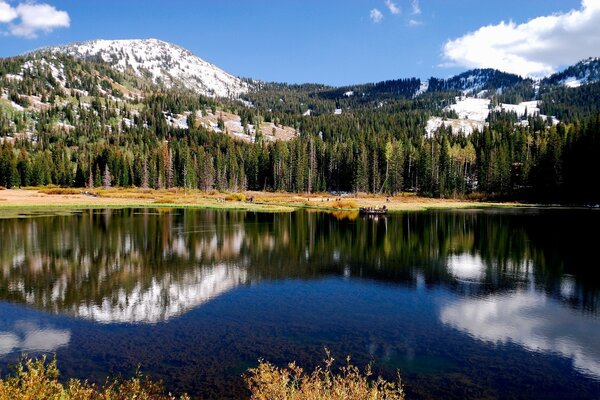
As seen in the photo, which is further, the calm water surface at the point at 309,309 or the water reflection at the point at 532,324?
the water reflection at the point at 532,324

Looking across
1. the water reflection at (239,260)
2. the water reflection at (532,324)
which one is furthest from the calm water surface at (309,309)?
the water reflection at (239,260)

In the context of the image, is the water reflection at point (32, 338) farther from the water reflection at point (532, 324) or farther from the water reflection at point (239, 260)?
the water reflection at point (532, 324)

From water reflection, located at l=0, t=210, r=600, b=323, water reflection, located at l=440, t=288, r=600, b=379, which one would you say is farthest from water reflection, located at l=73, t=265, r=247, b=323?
water reflection, located at l=440, t=288, r=600, b=379

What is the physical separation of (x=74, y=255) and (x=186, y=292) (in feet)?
54.9

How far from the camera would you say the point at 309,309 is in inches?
939

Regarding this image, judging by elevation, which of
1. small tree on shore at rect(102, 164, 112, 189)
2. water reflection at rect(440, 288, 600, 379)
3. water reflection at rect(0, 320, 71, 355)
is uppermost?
small tree on shore at rect(102, 164, 112, 189)

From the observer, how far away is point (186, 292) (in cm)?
2667

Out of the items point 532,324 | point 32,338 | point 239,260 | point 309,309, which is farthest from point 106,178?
point 532,324

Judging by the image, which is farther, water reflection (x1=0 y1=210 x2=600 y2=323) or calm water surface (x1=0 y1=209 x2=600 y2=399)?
water reflection (x1=0 y1=210 x2=600 y2=323)

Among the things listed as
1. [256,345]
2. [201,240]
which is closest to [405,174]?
[201,240]

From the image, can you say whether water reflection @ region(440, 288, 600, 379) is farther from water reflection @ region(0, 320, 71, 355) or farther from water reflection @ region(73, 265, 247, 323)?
water reflection @ region(0, 320, 71, 355)

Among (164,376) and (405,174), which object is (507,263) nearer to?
(164,376)

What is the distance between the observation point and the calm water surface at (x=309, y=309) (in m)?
16.0

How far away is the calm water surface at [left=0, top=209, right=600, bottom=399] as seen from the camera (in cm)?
1603
